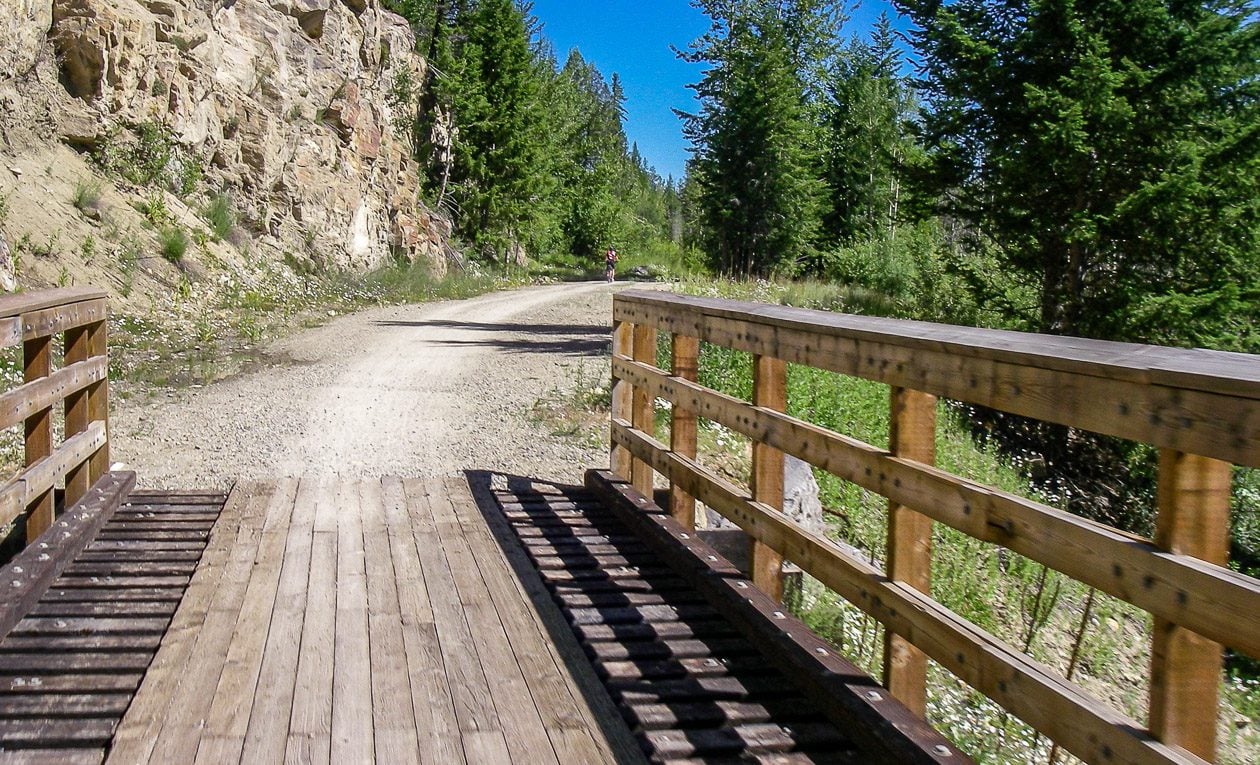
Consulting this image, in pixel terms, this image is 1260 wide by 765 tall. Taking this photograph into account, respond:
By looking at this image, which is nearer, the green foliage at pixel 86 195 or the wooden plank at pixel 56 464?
the wooden plank at pixel 56 464

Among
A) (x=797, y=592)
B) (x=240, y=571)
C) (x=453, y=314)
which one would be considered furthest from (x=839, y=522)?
(x=453, y=314)

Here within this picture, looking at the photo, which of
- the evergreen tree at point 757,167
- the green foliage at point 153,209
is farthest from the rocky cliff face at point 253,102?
the evergreen tree at point 757,167

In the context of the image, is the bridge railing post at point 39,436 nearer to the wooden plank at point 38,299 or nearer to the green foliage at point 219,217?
the wooden plank at point 38,299

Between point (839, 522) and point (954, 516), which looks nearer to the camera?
point (954, 516)

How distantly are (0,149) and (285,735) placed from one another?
16.2 meters

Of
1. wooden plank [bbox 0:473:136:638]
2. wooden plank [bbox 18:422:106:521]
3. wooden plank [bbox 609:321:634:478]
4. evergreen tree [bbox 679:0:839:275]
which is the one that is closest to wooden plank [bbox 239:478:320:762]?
wooden plank [bbox 0:473:136:638]

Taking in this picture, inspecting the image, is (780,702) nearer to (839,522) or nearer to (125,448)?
(839,522)

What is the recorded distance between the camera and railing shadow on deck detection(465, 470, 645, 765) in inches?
148

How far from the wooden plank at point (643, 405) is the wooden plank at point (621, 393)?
0.98 feet

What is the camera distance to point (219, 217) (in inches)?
866

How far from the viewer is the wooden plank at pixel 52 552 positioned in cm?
466

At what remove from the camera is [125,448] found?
912cm

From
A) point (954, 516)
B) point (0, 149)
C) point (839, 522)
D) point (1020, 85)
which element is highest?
point (1020, 85)

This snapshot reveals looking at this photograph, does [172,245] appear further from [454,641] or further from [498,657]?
[498,657]
